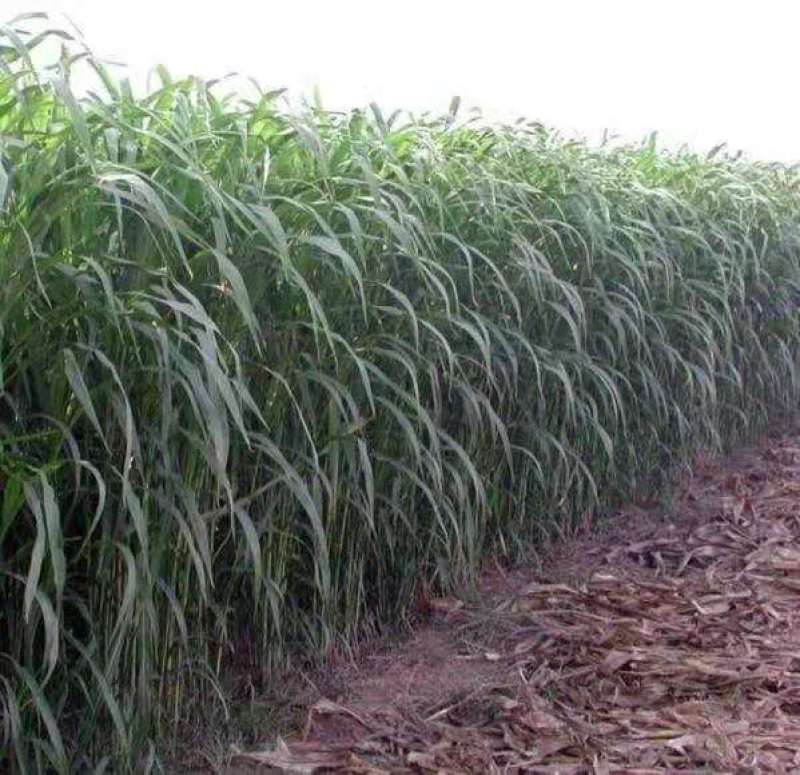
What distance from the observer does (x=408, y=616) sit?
3004 mm

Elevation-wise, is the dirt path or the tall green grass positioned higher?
the tall green grass

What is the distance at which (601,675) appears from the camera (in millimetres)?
2793

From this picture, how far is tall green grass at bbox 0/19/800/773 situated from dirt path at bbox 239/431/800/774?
17 centimetres

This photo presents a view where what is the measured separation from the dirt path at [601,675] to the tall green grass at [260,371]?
0.17m

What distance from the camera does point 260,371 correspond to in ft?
7.61

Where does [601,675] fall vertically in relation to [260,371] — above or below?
below

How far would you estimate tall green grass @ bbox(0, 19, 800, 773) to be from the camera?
1.85 m

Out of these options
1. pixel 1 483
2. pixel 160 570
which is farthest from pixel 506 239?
pixel 1 483

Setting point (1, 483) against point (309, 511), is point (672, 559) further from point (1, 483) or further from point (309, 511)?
point (1, 483)

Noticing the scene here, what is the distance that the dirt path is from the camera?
2.39m

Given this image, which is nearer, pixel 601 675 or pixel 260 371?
pixel 260 371

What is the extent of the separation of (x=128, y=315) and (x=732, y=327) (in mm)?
3062

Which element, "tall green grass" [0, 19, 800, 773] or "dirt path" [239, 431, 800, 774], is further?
"dirt path" [239, 431, 800, 774]

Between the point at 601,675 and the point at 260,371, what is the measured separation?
1.12 m
